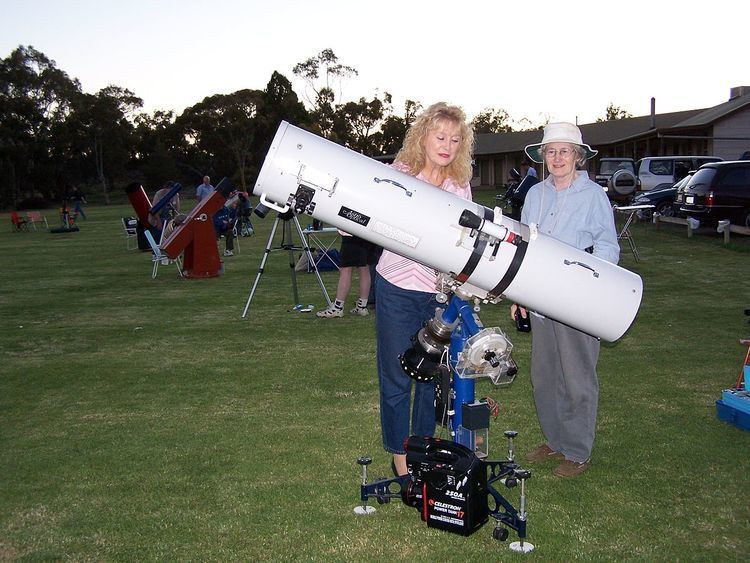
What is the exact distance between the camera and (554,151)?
4.50 m

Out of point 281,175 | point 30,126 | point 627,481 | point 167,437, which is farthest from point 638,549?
point 30,126

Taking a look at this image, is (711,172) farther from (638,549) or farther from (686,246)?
(638,549)

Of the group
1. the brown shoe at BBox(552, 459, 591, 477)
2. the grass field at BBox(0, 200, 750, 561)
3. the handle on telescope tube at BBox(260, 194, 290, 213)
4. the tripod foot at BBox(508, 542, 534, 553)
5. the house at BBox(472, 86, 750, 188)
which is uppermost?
the house at BBox(472, 86, 750, 188)

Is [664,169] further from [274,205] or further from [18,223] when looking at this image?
[274,205]

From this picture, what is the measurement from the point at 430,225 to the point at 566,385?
1716 mm

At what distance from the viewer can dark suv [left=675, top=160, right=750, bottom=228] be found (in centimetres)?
1823

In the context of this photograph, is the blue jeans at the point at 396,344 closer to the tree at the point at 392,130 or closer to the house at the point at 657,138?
the house at the point at 657,138

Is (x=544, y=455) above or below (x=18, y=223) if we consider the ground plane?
below

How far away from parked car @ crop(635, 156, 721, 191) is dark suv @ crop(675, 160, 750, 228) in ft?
31.5

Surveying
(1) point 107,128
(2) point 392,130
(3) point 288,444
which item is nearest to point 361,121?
(2) point 392,130

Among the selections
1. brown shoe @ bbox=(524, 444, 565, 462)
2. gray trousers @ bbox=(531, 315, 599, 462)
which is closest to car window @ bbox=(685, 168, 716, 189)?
brown shoe @ bbox=(524, 444, 565, 462)

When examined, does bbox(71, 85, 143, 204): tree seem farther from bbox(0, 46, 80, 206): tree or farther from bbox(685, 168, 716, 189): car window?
bbox(685, 168, 716, 189): car window

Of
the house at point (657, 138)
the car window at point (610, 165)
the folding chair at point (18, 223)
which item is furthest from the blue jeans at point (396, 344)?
the folding chair at point (18, 223)

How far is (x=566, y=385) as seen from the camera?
15.5 feet
